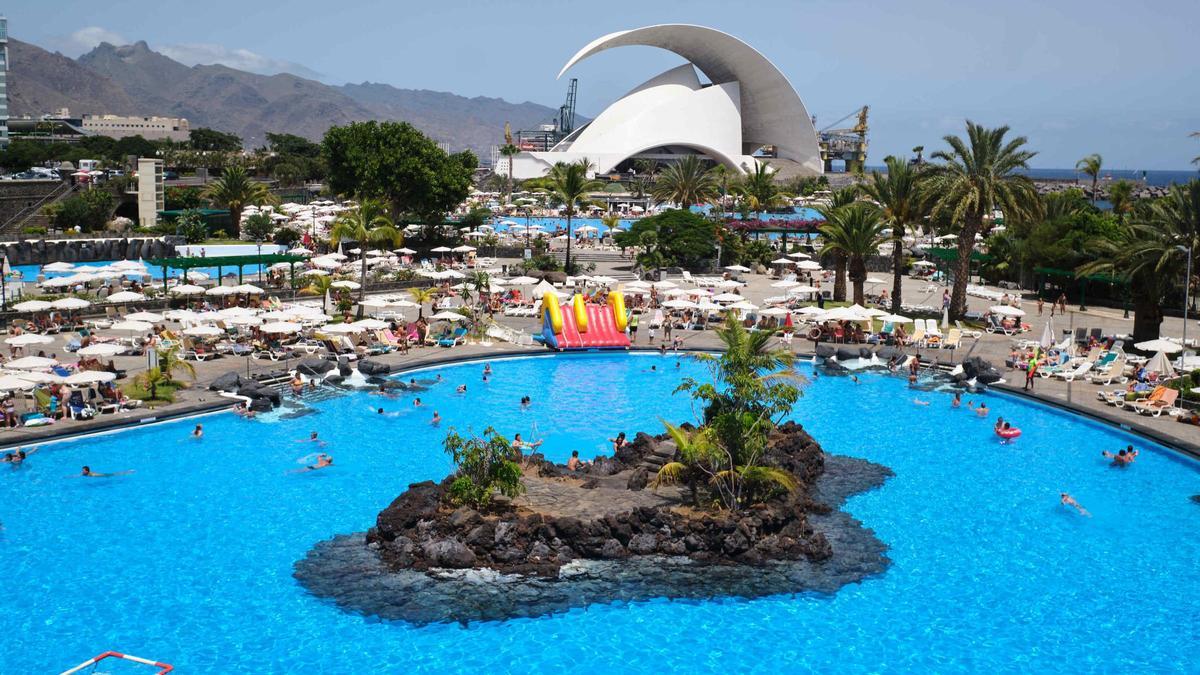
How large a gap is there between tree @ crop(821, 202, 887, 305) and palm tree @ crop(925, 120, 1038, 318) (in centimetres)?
195

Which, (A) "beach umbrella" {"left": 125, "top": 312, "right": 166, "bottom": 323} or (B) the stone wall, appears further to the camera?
(B) the stone wall

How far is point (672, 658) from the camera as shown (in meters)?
12.3

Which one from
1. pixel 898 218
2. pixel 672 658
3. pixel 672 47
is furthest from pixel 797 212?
pixel 672 658

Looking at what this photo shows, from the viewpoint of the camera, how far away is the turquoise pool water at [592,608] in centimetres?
1230

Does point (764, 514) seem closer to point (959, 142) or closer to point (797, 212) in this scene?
point (959, 142)

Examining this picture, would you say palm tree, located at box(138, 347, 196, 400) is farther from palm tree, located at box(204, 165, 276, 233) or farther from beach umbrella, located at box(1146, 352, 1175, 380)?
palm tree, located at box(204, 165, 276, 233)

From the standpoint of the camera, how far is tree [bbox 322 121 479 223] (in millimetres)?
49250

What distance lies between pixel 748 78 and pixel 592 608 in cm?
9099

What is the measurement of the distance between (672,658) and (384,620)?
11.3 ft

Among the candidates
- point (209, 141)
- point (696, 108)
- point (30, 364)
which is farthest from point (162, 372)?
point (209, 141)

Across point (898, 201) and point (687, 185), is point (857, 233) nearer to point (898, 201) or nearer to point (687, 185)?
point (898, 201)

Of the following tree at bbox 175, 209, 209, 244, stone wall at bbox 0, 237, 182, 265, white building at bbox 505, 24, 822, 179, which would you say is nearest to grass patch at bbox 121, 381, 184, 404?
stone wall at bbox 0, 237, 182, 265

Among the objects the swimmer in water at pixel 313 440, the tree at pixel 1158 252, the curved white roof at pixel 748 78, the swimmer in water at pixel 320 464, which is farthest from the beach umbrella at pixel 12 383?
the curved white roof at pixel 748 78

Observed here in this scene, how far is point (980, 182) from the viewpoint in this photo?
30.4m
